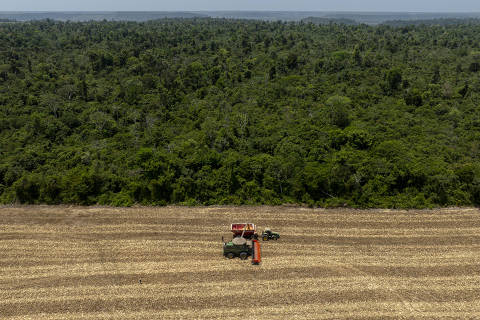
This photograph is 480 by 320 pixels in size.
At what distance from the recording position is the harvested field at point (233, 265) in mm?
18656

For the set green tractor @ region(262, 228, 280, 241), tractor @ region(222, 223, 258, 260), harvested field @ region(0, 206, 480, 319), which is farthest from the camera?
green tractor @ region(262, 228, 280, 241)

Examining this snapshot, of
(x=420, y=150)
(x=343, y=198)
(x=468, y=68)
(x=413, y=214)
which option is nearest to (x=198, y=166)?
(x=343, y=198)

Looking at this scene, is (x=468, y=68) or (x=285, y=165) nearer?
(x=285, y=165)

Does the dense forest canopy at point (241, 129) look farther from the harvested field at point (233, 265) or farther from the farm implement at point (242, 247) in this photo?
the farm implement at point (242, 247)

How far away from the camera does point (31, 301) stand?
19.1 m

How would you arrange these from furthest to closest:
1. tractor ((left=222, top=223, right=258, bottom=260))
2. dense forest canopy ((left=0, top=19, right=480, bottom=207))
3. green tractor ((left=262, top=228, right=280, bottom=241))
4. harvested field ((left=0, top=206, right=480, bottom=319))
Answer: dense forest canopy ((left=0, top=19, right=480, bottom=207)) < green tractor ((left=262, top=228, right=280, bottom=241)) < tractor ((left=222, top=223, right=258, bottom=260)) < harvested field ((left=0, top=206, right=480, bottom=319))

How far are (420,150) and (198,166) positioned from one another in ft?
76.9

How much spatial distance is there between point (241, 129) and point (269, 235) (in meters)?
18.4

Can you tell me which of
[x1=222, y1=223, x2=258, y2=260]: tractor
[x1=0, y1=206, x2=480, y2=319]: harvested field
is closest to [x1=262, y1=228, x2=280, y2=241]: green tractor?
[x1=0, y1=206, x2=480, y2=319]: harvested field

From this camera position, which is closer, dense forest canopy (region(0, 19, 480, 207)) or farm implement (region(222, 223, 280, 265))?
farm implement (region(222, 223, 280, 265))

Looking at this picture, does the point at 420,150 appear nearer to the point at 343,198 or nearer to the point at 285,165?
the point at 343,198

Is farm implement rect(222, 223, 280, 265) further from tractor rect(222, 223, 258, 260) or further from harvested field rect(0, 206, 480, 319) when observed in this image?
harvested field rect(0, 206, 480, 319)

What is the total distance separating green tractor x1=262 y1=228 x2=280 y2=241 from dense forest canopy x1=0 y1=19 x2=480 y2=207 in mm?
5165

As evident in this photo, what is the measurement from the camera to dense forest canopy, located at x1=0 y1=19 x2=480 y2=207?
29.4m
